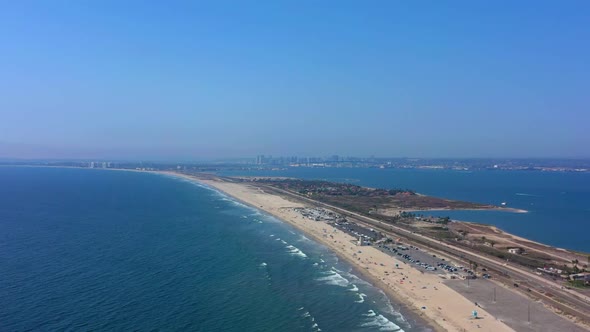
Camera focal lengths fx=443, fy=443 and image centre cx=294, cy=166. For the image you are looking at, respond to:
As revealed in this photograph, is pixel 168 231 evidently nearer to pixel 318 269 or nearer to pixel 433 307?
pixel 318 269

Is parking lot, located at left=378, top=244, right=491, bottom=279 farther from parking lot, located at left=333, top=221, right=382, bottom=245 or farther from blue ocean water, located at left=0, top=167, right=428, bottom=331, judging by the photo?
blue ocean water, located at left=0, top=167, right=428, bottom=331

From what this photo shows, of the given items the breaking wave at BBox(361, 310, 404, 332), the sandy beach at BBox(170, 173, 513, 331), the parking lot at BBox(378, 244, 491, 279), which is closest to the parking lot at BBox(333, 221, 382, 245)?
the sandy beach at BBox(170, 173, 513, 331)

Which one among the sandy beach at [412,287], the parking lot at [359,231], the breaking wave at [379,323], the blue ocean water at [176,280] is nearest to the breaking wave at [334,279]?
the blue ocean water at [176,280]

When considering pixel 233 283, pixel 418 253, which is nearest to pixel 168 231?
pixel 233 283

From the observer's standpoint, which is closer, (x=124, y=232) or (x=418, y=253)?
(x=418, y=253)

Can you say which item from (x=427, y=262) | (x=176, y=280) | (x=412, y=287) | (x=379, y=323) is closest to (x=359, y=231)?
(x=427, y=262)

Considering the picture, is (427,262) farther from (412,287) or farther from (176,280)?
(176,280)
